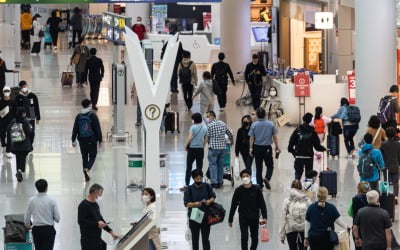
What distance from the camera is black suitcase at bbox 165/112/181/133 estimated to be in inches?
1111

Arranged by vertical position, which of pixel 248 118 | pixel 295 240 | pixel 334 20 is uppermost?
pixel 334 20

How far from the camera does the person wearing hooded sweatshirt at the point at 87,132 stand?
21.7m

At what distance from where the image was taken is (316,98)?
29875 millimetres

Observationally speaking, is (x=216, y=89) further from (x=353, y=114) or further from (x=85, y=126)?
(x=85, y=126)

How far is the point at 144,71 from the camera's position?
723 inches

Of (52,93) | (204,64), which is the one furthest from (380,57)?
(204,64)

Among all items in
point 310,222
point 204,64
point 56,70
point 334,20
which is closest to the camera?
point 310,222

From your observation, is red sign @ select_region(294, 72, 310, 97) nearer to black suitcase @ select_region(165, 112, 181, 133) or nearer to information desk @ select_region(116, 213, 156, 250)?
black suitcase @ select_region(165, 112, 181, 133)

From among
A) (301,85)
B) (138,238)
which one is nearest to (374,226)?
(138,238)

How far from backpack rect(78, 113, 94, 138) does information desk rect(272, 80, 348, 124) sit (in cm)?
888

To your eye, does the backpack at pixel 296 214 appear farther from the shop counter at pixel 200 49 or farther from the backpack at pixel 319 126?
the shop counter at pixel 200 49

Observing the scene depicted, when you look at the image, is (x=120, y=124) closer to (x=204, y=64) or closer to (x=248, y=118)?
(x=248, y=118)

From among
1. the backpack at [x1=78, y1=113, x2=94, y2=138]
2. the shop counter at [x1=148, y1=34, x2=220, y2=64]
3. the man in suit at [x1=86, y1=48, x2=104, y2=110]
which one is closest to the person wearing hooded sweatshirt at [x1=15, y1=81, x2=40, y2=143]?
the backpack at [x1=78, y1=113, x2=94, y2=138]

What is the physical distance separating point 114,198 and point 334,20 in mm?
17125
